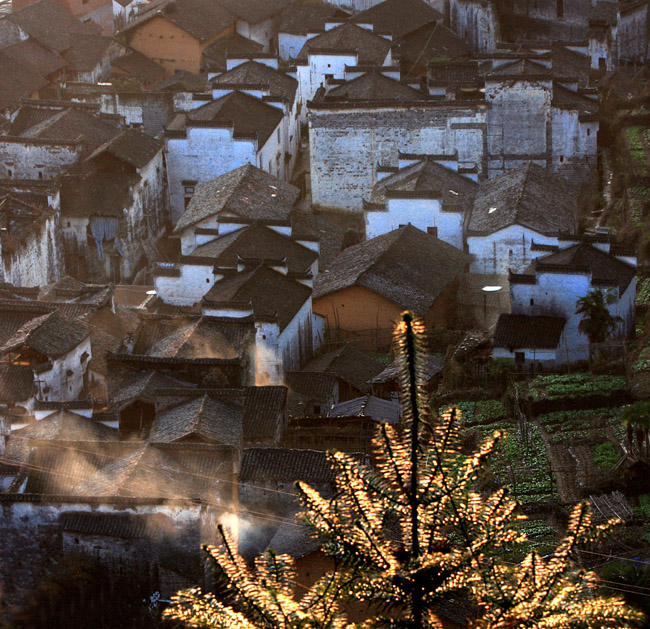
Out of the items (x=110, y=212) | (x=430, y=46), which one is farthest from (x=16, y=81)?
(x=430, y=46)

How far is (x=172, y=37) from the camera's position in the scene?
59.3 meters

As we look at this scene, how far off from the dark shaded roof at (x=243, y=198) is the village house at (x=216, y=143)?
5.77 feet

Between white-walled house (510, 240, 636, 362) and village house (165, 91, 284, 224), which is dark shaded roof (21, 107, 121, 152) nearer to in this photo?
village house (165, 91, 284, 224)

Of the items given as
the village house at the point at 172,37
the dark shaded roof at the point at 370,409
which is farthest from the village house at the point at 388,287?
the village house at the point at 172,37

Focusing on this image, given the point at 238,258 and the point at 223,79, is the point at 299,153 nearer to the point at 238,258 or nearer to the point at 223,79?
the point at 223,79

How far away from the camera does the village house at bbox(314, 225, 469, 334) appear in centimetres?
3659

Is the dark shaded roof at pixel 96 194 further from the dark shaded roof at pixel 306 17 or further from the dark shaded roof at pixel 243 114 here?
the dark shaded roof at pixel 306 17

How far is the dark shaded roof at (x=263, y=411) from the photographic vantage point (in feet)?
95.2

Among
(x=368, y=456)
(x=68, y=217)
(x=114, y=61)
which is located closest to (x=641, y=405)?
(x=368, y=456)

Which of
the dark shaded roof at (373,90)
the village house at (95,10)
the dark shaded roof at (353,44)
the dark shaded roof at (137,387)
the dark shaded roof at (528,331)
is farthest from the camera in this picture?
the village house at (95,10)

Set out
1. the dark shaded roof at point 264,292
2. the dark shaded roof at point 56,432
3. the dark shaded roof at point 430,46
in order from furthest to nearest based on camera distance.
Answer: the dark shaded roof at point 430,46 → the dark shaded roof at point 264,292 → the dark shaded roof at point 56,432

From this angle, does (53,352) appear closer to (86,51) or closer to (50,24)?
(86,51)

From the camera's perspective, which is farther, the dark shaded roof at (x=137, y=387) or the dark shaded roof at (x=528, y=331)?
the dark shaded roof at (x=528, y=331)

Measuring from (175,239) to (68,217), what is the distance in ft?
17.8
